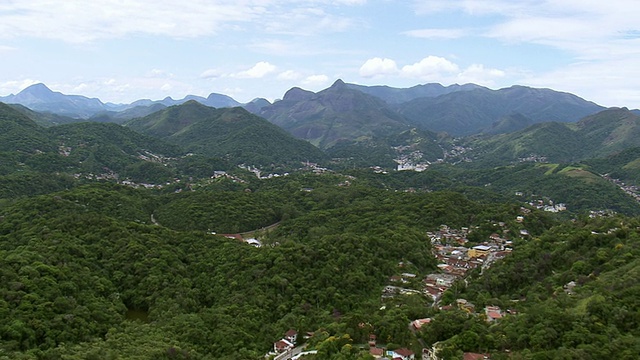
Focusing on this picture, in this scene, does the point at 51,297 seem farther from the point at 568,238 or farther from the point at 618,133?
the point at 618,133

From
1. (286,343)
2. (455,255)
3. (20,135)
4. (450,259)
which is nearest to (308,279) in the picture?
(286,343)

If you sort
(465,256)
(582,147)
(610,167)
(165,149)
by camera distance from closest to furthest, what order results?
(465,256) → (610,167) → (165,149) → (582,147)

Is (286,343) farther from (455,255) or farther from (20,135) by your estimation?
(20,135)

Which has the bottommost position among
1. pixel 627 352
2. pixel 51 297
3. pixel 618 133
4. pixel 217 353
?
pixel 217 353

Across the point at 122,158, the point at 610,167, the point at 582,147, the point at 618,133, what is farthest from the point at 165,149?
the point at 618,133

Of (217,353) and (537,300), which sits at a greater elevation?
(537,300)

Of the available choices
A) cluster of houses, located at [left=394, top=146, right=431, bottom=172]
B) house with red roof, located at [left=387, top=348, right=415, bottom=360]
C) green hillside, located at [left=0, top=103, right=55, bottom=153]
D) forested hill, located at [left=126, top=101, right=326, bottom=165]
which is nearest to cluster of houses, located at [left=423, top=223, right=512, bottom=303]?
house with red roof, located at [left=387, top=348, right=415, bottom=360]

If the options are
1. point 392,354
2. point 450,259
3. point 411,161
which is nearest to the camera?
point 392,354

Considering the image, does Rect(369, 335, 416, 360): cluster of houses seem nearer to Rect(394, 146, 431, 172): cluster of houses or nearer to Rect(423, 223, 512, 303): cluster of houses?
Rect(423, 223, 512, 303): cluster of houses
